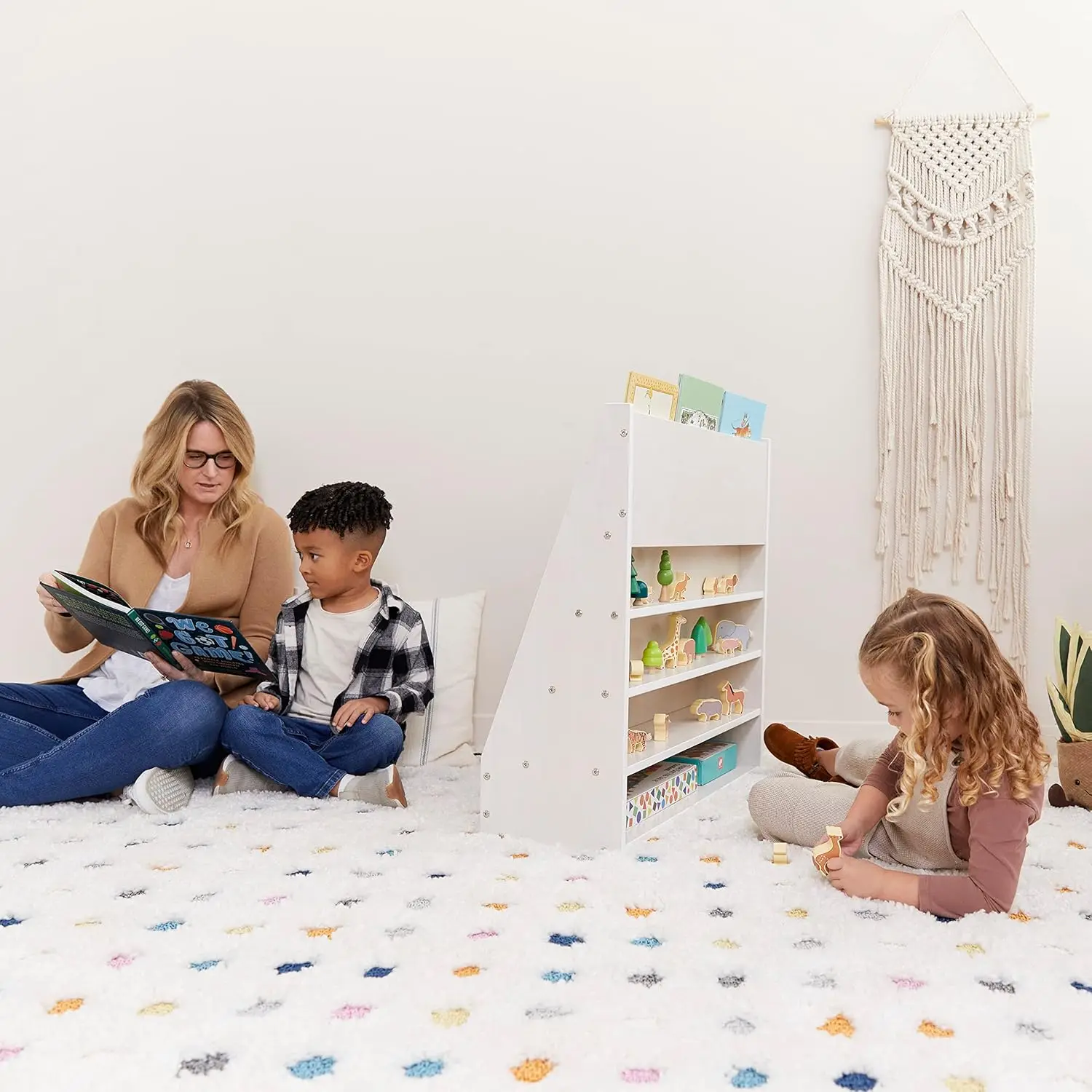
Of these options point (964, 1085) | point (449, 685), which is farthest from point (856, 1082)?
point (449, 685)

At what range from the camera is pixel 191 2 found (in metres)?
2.49

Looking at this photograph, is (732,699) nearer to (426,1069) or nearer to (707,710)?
(707,710)

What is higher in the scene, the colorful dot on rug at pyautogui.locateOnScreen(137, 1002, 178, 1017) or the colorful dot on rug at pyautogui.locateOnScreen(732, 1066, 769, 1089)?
the colorful dot on rug at pyautogui.locateOnScreen(137, 1002, 178, 1017)

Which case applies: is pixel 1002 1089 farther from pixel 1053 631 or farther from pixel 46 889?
pixel 1053 631

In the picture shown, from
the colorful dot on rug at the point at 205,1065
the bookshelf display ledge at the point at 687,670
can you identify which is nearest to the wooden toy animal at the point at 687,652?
the bookshelf display ledge at the point at 687,670

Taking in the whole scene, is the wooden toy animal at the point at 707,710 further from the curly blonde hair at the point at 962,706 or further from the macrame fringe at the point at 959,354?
the curly blonde hair at the point at 962,706

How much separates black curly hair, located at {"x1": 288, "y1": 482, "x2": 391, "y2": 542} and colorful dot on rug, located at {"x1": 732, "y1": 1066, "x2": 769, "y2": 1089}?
4.24ft

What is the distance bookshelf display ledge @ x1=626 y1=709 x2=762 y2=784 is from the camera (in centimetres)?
164

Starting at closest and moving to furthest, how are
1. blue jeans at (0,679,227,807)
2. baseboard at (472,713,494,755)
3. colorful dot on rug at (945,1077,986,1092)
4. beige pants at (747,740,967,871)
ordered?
colorful dot on rug at (945,1077,986,1092) → beige pants at (747,740,967,871) → blue jeans at (0,679,227,807) → baseboard at (472,713,494,755)

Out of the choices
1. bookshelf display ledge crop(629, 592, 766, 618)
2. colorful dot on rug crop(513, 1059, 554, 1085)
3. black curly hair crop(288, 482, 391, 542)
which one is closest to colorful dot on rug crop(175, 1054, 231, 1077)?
colorful dot on rug crop(513, 1059, 554, 1085)

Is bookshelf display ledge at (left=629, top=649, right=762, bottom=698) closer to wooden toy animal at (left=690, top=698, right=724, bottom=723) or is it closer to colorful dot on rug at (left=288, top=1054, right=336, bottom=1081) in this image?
wooden toy animal at (left=690, top=698, right=724, bottom=723)

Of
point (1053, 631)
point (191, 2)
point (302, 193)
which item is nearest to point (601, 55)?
point (302, 193)

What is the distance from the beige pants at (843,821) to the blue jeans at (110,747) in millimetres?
937

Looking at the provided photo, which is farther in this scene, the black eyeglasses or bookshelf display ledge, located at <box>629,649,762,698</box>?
the black eyeglasses
